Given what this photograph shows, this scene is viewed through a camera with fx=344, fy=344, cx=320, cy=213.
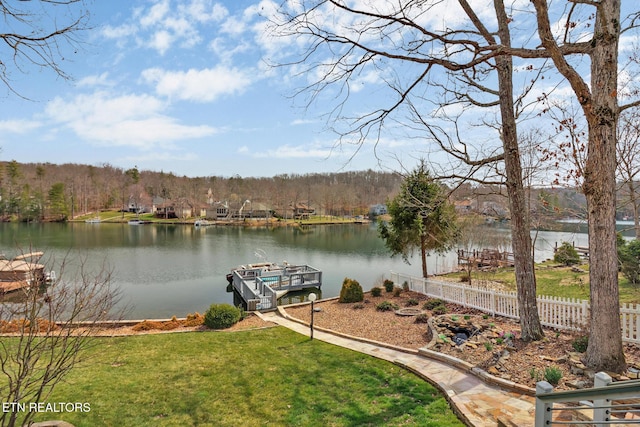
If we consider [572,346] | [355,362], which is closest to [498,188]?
[572,346]

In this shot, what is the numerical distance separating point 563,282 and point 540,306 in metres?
8.68

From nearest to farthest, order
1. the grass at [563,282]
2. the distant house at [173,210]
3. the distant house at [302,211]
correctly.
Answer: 1. the grass at [563,282]
2. the distant house at [173,210]
3. the distant house at [302,211]

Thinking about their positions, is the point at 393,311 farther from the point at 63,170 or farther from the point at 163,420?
the point at 63,170

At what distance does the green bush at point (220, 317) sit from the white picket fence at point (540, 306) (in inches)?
287

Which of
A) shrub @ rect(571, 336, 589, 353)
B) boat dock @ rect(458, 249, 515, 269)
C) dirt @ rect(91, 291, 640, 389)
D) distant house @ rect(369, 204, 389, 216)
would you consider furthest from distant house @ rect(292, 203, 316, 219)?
shrub @ rect(571, 336, 589, 353)

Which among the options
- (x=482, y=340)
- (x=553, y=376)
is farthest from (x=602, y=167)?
(x=482, y=340)

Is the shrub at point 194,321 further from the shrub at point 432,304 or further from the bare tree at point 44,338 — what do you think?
the shrub at point 432,304

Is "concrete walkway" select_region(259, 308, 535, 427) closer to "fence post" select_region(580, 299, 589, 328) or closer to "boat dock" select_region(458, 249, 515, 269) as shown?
"fence post" select_region(580, 299, 589, 328)

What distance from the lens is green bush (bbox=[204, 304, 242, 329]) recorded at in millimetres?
10688

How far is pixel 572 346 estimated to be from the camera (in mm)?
6039

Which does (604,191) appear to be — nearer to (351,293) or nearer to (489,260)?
(351,293)

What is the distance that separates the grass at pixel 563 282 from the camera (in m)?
11.9

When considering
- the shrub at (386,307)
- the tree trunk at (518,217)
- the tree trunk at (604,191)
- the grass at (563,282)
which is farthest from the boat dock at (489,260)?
the tree trunk at (604,191)

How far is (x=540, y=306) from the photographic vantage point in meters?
8.30
